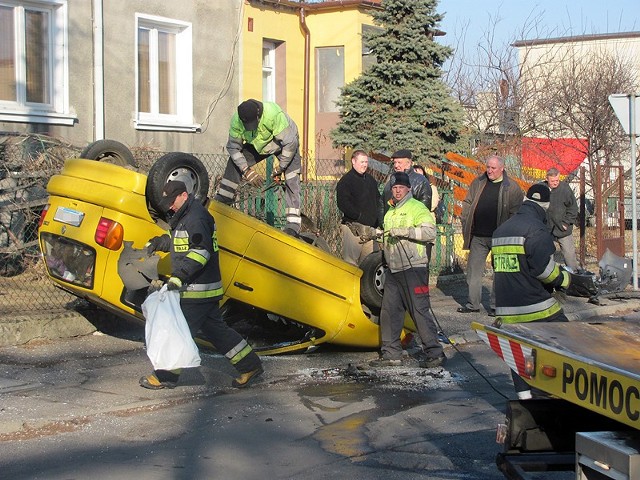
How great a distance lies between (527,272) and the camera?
20.8 feet

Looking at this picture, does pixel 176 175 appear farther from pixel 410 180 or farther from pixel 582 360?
pixel 582 360

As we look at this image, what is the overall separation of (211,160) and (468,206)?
4.42 m

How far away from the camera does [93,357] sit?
8.55m

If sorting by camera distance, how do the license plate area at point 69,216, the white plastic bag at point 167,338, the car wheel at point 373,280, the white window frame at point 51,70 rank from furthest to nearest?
the white window frame at point 51,70
the car wheel at point 373,280
the license plate area at point 69,216
the white plastic bag at point 167,338

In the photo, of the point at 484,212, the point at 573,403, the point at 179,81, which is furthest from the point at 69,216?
the point at 179,81

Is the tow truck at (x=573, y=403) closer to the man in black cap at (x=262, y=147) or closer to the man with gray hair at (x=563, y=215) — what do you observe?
the man in black cap at (x=262, y=147)

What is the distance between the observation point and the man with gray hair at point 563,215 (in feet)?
43.5

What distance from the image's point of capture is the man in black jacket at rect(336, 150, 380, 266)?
10.1m

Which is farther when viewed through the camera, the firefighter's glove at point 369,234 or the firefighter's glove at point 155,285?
the firefighter's glove at point 369,234

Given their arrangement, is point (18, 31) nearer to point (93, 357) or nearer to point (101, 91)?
point (101, 91)

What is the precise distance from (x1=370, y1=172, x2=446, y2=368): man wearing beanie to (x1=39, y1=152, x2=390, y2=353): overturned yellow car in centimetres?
26

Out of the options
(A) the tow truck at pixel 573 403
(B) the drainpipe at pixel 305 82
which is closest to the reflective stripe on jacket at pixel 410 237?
(A) the tow truck at pixel 573 403

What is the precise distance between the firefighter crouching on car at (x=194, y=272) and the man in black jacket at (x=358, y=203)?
2.82 meters

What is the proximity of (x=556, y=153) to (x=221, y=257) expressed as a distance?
1913 centimetres
